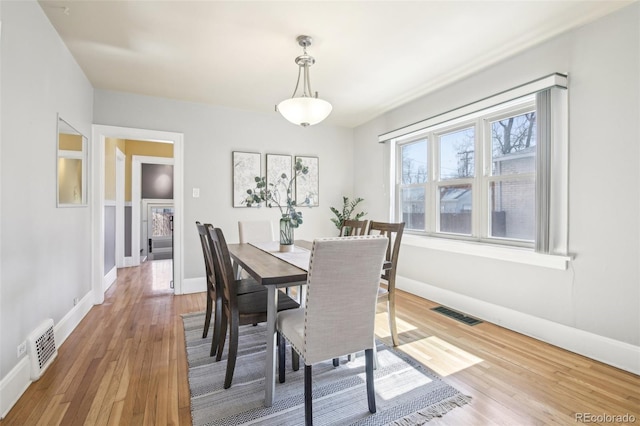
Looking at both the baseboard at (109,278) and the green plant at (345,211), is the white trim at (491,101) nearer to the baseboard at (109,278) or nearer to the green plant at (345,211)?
the green plant at (345,211)

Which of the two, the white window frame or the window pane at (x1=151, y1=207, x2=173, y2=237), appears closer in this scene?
the white window frame

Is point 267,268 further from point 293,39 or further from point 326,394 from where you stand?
point 293,39

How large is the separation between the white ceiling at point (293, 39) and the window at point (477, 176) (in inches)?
21.8

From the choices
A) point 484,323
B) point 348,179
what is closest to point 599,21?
point 484,323

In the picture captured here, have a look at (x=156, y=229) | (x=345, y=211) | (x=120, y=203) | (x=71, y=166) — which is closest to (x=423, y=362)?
(x=345, y=211)

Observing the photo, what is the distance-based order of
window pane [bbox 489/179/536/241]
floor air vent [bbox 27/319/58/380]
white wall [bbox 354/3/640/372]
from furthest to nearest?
window pane [bbox 489/179/536/241] → white wall [bbox 354/3/640/372] → floor air vent [bbox 27/319/58/380]

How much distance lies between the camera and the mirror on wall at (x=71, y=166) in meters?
2.53

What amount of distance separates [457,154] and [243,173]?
8.94ft

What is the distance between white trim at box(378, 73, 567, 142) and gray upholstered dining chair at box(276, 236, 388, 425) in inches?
80.6

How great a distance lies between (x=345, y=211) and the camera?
4957mm

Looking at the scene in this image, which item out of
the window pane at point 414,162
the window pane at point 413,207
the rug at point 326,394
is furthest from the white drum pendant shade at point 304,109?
the window pane at point 413,207

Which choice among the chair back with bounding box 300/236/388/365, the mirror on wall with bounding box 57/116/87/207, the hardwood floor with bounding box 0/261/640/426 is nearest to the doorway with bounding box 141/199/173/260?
the mirror on wall with bounding box 57/116/87/207

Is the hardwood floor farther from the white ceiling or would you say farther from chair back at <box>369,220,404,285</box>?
the white ceiling

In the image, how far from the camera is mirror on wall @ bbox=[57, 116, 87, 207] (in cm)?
253
